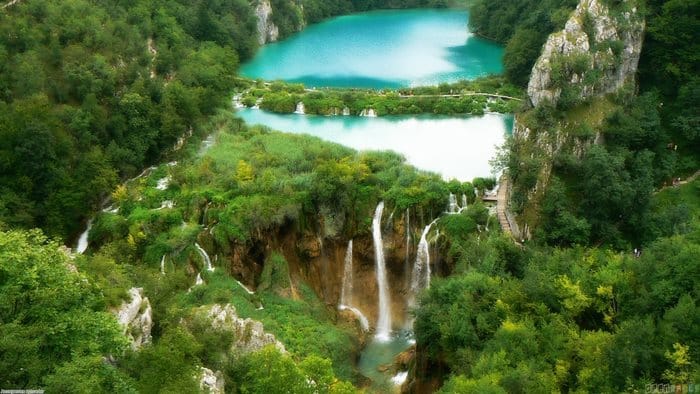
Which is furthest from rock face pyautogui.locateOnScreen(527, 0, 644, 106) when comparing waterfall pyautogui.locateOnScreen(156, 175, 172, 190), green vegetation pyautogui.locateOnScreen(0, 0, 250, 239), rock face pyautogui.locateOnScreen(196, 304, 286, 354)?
rock face pyautogui.locateOnScreen(196, 304, 286, 354)

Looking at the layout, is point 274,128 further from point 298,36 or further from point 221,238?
point 298,36

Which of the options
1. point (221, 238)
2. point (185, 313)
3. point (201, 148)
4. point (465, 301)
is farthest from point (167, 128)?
point (465, 301)

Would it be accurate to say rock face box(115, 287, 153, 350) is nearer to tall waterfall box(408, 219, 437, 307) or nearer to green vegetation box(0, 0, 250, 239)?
green vegetation box(0, 0, 250, 239)

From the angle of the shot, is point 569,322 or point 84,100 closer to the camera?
point 569,322

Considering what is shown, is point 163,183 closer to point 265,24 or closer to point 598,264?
point 598,264

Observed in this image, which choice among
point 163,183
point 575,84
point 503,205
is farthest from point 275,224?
point 575,84
